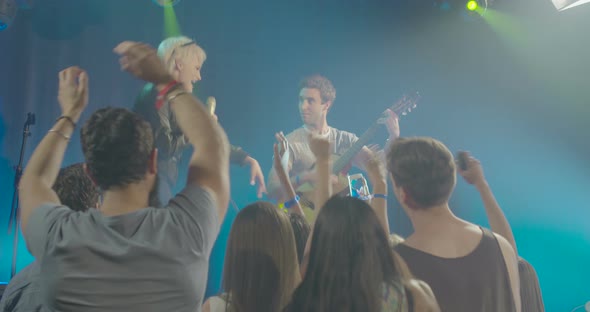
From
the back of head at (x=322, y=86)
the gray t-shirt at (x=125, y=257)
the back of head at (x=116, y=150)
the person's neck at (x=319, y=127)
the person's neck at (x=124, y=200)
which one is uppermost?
the back of head at (x=322, y=86)

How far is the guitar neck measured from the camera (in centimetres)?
388

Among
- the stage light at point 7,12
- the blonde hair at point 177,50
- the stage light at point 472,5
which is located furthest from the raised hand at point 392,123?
the stage light at point 7,12

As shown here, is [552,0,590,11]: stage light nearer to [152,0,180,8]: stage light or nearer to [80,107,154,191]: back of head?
[152,0,180,8]: stage light

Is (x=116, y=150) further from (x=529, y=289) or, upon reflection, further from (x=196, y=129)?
(x=529, y=289)

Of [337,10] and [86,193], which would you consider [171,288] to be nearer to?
[86,193]

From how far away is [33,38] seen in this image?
398 cm

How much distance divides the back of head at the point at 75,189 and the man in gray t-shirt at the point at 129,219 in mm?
414

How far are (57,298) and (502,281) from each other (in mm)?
1178

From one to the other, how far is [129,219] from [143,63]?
1.08ft

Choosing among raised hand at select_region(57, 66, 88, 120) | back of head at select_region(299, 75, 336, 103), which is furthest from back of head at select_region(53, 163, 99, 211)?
back of head at select_region(299, 75, 336, 103)

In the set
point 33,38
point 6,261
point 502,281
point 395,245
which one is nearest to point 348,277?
point 395,245

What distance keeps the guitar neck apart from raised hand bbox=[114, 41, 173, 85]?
9.45 ft

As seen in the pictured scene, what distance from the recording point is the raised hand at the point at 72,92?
46.9 inches

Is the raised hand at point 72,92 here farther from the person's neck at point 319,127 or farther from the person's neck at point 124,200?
the person's neck at point 319,127
